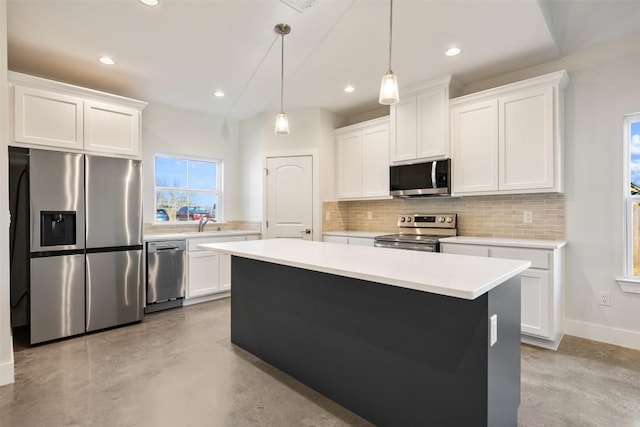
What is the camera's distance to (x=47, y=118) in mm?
3023

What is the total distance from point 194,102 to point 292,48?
6.73 feet

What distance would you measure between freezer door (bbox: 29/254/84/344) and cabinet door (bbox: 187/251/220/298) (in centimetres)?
125

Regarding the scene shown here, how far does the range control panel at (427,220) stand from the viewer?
12.8 feet

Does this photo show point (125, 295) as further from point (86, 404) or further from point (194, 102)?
point (194, 102)

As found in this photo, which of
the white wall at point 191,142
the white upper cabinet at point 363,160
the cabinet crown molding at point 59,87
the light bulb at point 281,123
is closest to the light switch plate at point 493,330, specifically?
the light bulb at point 281,123

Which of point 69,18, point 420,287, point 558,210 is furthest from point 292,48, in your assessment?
point 558,210

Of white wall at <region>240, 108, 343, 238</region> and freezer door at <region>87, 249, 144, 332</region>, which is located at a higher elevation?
white wall at <region>240, 108, 343, 238</region>

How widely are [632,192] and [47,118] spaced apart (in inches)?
Answer: 215

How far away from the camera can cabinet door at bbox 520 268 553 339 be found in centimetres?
284

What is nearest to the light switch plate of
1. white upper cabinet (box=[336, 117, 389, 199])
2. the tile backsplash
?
the tile backsplash

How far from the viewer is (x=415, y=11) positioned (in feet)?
8.10

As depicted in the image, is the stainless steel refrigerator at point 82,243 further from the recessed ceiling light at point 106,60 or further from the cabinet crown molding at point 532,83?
the cabinet crown molding at point 532,83

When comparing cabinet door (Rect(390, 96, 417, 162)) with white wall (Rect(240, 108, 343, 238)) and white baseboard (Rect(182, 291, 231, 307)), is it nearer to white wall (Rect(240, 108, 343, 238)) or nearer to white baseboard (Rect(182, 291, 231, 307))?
white wall (Rect(240, 108, 343, 238))

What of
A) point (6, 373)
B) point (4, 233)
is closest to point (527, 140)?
point (4, 233)
